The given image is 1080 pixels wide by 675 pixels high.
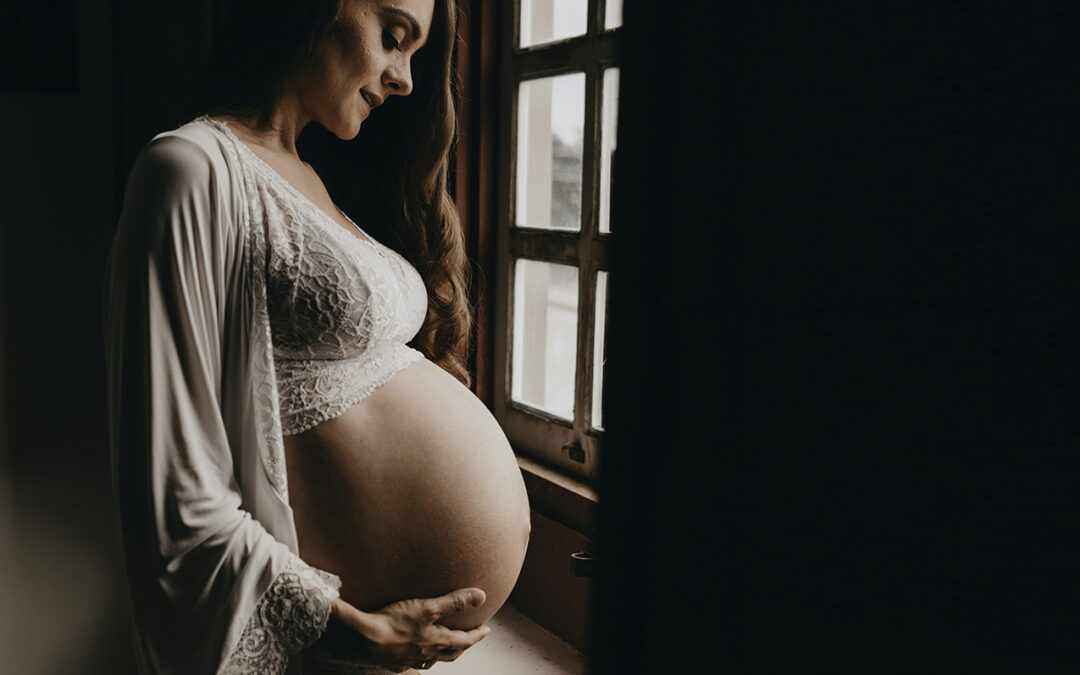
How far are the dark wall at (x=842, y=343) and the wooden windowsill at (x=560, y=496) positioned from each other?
1.18 m

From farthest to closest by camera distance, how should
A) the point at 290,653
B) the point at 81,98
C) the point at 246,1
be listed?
the point at 81,98 → the point at 246,1 → the point at 290,653

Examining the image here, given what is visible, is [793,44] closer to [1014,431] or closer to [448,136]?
[1014,431]

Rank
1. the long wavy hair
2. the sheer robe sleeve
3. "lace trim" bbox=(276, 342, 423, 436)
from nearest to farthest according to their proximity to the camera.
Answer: the sheer robe sleeve
"lace trim" bbox=(276, 342, 423, 436)
the long wavy hair

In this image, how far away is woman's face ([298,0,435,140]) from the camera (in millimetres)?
932

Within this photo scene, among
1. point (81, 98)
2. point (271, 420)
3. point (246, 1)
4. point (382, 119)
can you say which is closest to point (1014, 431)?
point (271, 420)

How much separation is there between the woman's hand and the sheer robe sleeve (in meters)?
0.03

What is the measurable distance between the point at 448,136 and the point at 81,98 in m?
0.75

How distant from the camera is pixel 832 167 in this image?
244 mm

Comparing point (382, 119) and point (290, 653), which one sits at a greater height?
point (382, 119)

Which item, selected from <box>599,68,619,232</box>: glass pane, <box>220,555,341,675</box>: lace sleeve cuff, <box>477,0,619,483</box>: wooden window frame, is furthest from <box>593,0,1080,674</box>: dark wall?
<box>599,68,619,232</box>: glass pane

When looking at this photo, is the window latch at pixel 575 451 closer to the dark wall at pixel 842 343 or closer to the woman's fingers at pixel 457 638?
the woman's fingers at pixel 457 638

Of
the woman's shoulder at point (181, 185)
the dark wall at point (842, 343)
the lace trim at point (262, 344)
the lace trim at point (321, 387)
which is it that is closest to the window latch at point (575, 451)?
the lace trim at point (321, 387)

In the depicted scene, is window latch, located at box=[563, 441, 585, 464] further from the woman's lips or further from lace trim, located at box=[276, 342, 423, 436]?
the woman's lips

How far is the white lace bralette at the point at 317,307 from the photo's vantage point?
0.87m
